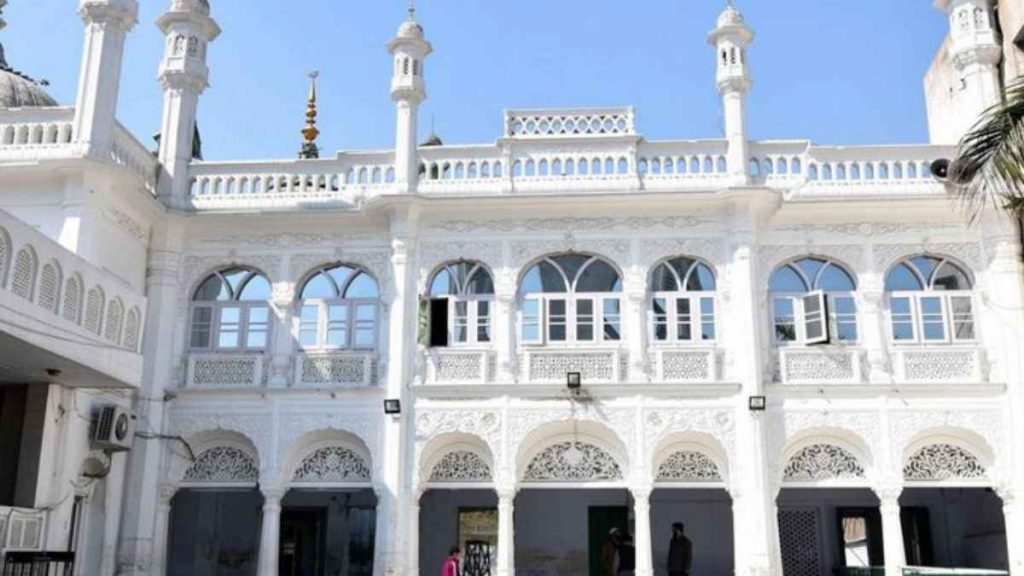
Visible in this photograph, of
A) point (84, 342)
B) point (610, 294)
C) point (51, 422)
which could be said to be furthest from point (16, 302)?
point (610, 294)

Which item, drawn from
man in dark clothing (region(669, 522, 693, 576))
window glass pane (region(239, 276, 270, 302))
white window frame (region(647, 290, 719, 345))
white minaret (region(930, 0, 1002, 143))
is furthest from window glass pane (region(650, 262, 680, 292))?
window glass pane (region(239, 276, 270, 302))

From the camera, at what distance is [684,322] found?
48.7ft

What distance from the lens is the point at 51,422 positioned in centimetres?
1258

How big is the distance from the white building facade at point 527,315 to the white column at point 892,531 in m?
0.04

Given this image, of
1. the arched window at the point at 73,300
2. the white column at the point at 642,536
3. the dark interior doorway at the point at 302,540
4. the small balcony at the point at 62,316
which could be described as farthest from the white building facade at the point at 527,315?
the dark interior doorway at the point at 302,540

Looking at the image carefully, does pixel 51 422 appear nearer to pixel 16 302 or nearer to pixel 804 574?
pixel 16 302

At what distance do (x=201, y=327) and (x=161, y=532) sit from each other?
3.13 m

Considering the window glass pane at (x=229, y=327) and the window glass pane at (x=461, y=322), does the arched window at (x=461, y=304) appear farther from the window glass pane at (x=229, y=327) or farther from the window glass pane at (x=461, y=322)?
the window glass pane at (x=229, y=327)

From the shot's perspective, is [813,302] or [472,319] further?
[472,319]

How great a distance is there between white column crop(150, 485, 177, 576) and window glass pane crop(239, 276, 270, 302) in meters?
3.09

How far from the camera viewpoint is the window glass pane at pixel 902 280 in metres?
14.9

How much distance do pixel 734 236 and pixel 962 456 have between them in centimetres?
451

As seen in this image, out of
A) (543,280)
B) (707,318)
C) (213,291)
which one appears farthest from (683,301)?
(213,291)

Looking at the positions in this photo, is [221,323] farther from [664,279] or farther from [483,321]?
[664,279]
